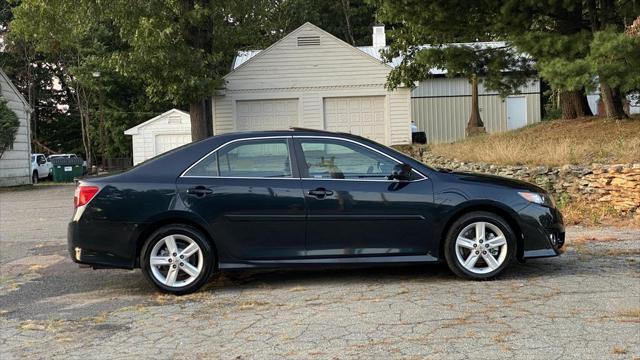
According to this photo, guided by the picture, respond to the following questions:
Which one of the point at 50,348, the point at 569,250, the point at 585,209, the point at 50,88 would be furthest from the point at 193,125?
the point at 50,88

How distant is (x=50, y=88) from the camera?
49.8m

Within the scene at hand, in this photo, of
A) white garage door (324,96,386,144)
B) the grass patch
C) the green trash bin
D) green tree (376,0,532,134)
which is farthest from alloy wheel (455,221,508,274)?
the green trash bin

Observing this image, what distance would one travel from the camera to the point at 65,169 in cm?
3175

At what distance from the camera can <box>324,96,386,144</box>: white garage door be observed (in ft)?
68.5

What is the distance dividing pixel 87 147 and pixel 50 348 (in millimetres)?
40656

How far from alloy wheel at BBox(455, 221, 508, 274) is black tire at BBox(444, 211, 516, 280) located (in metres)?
0.02

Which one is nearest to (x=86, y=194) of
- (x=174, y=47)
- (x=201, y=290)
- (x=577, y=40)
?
(x=201, y=290)

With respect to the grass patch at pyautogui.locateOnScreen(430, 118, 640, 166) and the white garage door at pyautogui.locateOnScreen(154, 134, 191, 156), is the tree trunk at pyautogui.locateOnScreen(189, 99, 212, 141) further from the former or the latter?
the white garage door at pyautogui.locateOnScreen(154, 134, 191, 156)

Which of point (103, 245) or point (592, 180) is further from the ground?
point (592, 180)

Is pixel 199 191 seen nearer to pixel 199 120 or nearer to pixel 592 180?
pixel 592 180

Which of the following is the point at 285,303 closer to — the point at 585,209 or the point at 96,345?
the point at 96,345

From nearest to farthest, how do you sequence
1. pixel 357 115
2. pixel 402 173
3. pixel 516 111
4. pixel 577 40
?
pixel 402 173 → pixel 577 40 → pixel 357 115 → pixel 516 111

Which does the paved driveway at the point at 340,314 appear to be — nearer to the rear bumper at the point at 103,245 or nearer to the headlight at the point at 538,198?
the rear bumper at the point at 103,245

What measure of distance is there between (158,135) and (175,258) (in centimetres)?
2500
